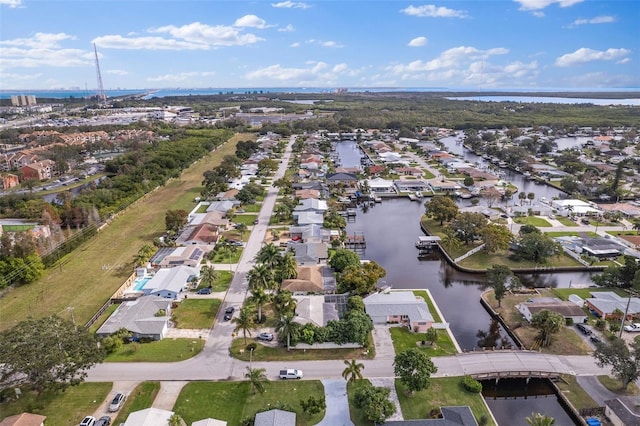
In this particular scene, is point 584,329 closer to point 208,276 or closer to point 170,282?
point 208,276

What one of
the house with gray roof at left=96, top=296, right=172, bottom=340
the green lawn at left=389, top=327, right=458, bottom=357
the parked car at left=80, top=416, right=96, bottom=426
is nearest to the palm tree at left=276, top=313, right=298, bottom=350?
the green lawn at left=389, top=327, right=458, bottom=357

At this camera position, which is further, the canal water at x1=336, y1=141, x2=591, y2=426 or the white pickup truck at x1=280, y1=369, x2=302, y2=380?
the white pickup truck at x1=280, y1=369, x2=302, y2=380

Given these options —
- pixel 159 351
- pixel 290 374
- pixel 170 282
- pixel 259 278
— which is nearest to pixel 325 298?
pixel 259 278

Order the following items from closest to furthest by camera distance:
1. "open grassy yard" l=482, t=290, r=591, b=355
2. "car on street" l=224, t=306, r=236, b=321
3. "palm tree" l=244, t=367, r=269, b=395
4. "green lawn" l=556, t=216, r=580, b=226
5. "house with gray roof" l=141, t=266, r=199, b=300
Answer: "palm tree" l=244, t=367, r=269, b=395, "open grassy yard" l=482, t=290, r=591, b=355, "car on street" l=224, t=306, r=236, b=321, "house with gray roof" l=141, t=266, r=199, b=300, "green lawn" l=556, t=216, r=580, b=226

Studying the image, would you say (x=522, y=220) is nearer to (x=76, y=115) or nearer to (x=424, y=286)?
(x=424, y=286)

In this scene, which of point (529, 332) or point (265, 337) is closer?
point (265, 337)

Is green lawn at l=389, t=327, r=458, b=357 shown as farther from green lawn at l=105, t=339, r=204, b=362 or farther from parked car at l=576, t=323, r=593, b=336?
green lawn at l=105, t=339, r=204, b=362

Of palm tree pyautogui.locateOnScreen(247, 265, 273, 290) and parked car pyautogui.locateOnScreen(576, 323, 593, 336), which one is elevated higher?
palm tree pyautogui.locateOnScreen(247, 265, 273, 290)

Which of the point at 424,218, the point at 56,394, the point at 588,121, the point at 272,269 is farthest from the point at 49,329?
the point at 588,121
